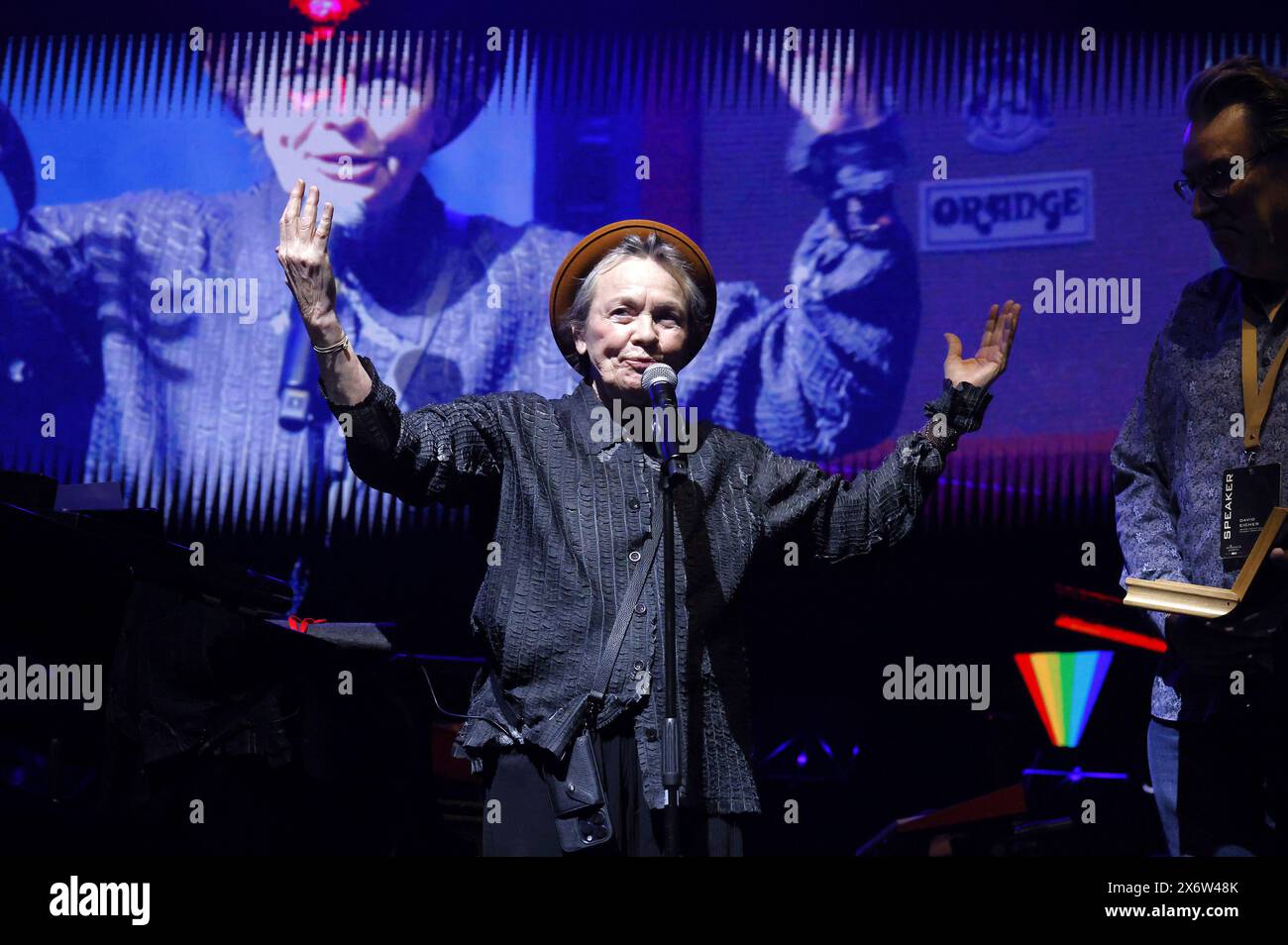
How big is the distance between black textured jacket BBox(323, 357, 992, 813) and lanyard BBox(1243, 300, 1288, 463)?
1.64ft

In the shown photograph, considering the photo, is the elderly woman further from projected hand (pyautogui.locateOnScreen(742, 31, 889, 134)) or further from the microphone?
projected hand (pyautogui.locateOnScreen(742, 31, 889, 134))

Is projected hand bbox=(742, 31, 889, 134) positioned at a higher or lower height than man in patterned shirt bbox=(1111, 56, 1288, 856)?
higher

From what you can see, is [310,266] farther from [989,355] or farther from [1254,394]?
[1254,394]

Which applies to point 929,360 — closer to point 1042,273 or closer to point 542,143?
point 1042,273

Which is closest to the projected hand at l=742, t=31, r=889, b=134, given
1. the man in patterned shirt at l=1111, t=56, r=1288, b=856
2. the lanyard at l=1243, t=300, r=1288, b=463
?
the man in patterned shirt at l=1111, t=56, r=1288, b=856

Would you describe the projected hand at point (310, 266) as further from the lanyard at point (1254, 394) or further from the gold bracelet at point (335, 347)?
the lanyard at point (1254, 394)

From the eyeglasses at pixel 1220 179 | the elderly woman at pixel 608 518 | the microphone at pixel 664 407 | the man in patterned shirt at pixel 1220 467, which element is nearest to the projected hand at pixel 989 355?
the elderly woman at pixel 608 518

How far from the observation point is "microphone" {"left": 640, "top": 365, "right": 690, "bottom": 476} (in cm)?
259

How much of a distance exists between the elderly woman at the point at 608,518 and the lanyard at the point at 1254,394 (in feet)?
1.60

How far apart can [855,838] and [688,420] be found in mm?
2357

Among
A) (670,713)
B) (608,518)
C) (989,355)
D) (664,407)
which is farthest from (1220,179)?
(670,713)

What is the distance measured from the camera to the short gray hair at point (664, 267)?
9.83 feet

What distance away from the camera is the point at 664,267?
2990 mm
